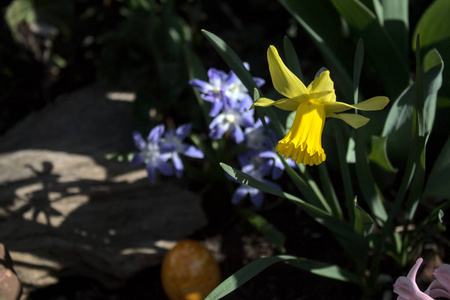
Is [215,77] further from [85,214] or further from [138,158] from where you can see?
[85,214]

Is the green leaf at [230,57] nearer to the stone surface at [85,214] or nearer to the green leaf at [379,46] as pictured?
the green leaf at [379,46]

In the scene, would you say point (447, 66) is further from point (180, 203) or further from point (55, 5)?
point (55, 5)

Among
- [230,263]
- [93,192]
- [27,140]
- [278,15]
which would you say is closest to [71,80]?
[27,140]

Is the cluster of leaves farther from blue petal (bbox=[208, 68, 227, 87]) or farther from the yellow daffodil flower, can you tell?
blue petal (bbox=[208, 68, 227, 87])

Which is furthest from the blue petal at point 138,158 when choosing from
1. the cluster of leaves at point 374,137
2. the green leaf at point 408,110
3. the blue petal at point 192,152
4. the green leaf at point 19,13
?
the green leaf at point 19,13

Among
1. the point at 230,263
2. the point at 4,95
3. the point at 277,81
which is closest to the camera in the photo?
the point at 277,81

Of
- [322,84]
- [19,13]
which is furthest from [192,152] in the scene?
[19,13]
